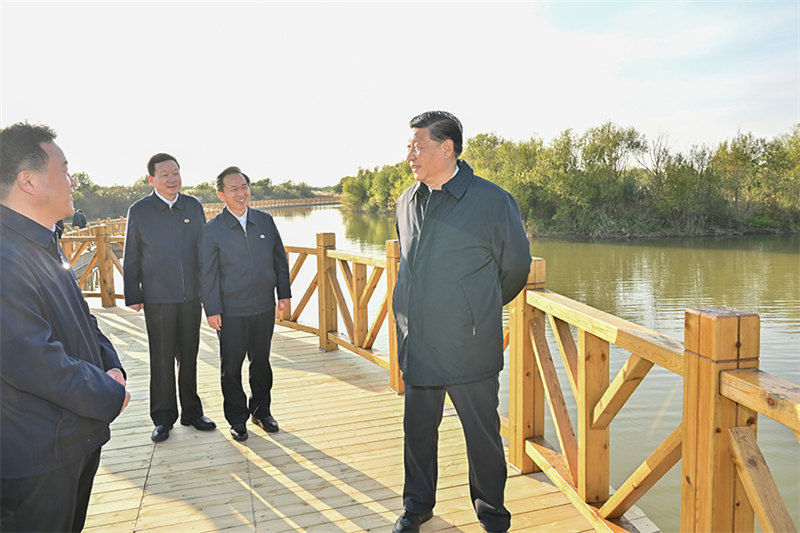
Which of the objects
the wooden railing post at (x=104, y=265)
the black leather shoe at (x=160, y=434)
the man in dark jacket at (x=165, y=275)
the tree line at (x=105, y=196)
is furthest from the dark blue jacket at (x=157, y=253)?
the tree line at (x=105, y=196)

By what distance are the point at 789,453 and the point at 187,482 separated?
5604mm

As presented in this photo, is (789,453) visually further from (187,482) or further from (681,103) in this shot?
(681,103)

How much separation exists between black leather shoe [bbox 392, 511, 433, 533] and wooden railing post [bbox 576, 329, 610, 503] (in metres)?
0.67

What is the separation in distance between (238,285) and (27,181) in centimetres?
178

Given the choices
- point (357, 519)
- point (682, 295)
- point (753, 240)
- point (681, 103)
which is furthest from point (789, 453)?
point (681, 103)

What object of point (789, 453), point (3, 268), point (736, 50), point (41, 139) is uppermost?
point (736, 50)

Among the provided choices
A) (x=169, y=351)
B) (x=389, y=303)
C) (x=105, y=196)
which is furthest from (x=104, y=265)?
(x=105, y=196)

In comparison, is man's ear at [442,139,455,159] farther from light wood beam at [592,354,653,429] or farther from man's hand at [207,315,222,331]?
man's hand at [207,315,222,331]

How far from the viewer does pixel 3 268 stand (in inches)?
51.9

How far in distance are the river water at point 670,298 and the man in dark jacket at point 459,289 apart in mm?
2971

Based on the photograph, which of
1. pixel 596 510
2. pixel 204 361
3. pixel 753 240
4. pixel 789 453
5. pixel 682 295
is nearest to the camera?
pixel 596 510

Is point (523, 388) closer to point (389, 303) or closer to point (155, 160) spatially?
point (389, 303)

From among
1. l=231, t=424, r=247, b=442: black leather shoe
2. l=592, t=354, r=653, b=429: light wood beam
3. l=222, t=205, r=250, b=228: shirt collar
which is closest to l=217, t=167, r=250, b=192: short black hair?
l=222, t=205, r=250, b=228: shirt collar

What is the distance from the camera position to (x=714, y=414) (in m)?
1.46
